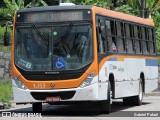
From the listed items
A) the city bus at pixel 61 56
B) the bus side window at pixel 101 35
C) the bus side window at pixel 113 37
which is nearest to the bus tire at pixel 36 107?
the city bus at pixel 61 56

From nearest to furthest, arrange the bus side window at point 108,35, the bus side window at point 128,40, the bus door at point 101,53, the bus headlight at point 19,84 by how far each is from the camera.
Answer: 1. the bus headlight at point 19,84
2. the bus door at point 101,53
3. the bus side window at point 108,35
4. the bus side window at point 128,40

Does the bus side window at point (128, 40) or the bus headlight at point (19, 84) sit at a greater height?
the bus side window at point (128, 40)

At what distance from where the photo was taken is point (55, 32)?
19.5 metres

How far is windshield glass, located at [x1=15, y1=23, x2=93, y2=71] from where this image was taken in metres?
19.2

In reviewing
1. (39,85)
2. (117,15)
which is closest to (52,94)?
(39,85)

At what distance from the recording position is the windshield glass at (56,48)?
19.2 meters

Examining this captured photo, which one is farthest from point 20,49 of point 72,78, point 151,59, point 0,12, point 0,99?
point 0,12

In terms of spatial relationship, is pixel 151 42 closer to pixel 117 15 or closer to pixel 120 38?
pixel 117 15

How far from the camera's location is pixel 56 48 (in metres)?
19.4

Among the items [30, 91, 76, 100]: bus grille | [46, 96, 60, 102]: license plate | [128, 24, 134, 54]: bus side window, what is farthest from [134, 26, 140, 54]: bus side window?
[46, 96, 60, 102]: license plate

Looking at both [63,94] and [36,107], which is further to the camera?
[36,107]

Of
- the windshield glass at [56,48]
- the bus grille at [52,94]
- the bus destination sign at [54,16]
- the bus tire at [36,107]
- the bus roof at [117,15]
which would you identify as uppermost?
the bus roof at [117,15]

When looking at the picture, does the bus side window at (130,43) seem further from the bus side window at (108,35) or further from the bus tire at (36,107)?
the bus tire at (36,107)

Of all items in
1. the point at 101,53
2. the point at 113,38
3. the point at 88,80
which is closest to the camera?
the point at 88,80
